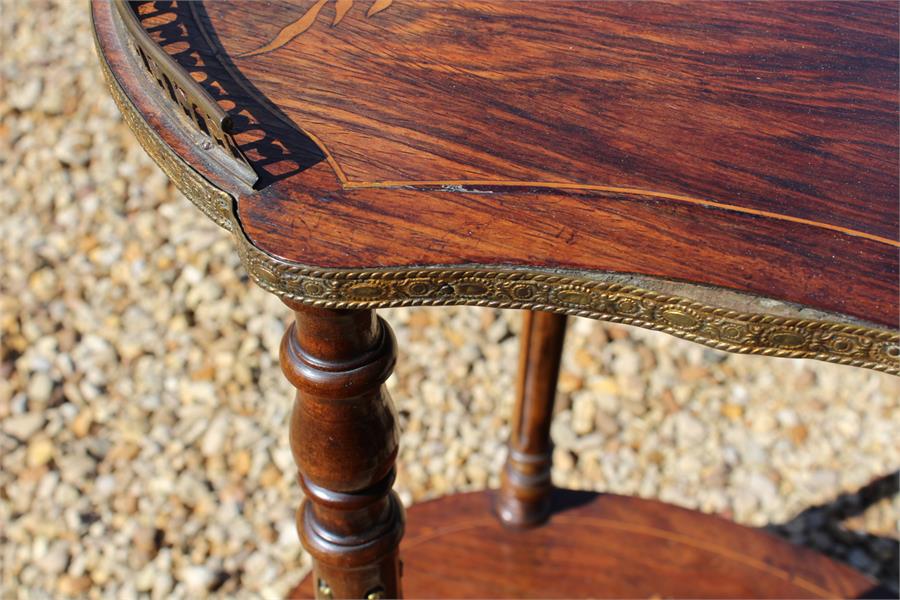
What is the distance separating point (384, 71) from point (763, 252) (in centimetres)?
36

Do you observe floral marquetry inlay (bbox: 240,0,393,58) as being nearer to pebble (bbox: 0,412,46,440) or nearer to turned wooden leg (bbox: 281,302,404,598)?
turned wooden leg (bbox: 281,302,404,598)

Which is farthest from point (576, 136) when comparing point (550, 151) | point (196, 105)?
point (196, 105)

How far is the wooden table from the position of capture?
71 cm

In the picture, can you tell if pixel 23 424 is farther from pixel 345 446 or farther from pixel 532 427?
pixel 345 446

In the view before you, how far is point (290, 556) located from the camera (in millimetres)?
1610

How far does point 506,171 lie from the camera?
775 millimetres

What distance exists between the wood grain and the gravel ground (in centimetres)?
91


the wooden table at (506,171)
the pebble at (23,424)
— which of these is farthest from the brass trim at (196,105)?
the pebble at (23,424)

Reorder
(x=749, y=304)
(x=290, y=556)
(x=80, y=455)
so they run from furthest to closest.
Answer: (x=80, y=455) → (x=290, y=556) → (x=749, y=304)

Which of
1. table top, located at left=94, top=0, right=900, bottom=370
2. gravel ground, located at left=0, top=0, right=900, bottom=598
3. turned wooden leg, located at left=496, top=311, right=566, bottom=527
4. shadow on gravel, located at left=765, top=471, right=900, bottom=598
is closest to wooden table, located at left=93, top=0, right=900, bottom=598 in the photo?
table top, located at left=94, top=0, right=900, bottom=370

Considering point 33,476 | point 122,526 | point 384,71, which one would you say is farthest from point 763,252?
point 33,476

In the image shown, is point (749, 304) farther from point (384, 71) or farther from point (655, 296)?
point (384, 71)

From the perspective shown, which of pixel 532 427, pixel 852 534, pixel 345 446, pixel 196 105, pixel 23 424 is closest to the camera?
pixel 196 105

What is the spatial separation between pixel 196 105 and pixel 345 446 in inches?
12.0
